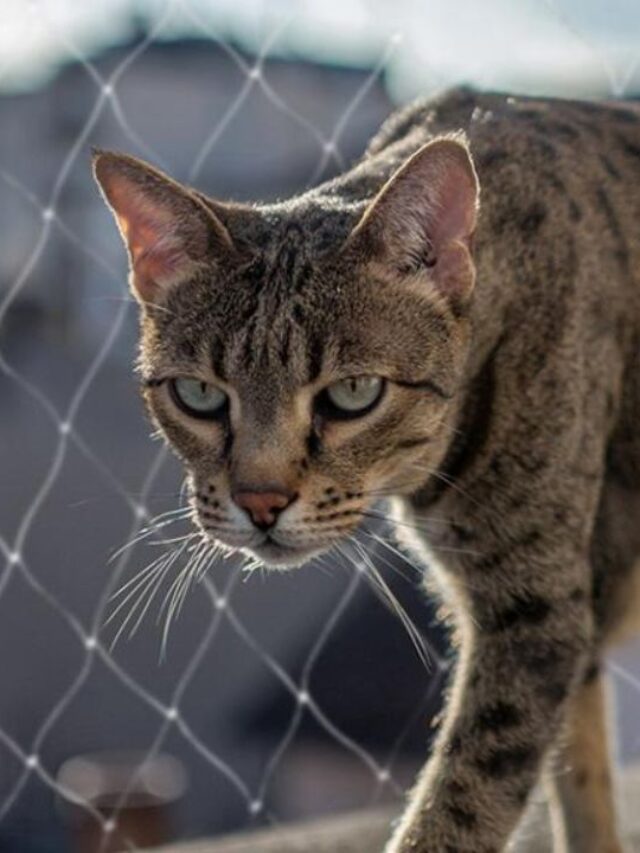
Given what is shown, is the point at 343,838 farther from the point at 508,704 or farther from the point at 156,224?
the point at 156,224

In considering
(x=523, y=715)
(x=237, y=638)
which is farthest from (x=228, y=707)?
(x=523, y=715)

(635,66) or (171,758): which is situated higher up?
(635,66)

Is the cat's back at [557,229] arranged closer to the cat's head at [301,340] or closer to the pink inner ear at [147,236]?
the cat's head at [301,340]

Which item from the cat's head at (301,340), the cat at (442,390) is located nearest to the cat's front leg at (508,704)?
the cat at (442,390)

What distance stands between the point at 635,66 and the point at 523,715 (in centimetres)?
79

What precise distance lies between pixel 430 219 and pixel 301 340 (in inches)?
5.3

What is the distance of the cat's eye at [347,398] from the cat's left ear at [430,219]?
102mm

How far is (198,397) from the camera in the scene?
4.86ft

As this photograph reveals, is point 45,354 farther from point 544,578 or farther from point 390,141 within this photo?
point 544,578

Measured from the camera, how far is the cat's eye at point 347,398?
1438 mm

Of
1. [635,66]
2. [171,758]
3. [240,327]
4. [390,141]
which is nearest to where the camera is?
[240,327]

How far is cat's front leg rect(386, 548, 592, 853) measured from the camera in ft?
4.96

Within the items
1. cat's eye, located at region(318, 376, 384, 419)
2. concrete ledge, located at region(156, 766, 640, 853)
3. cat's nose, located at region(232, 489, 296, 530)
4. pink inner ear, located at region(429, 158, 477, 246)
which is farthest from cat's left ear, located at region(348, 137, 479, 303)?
concrete ledge, located at region(156, 766, 640, 853)

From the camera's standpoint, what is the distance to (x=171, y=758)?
3.71m
